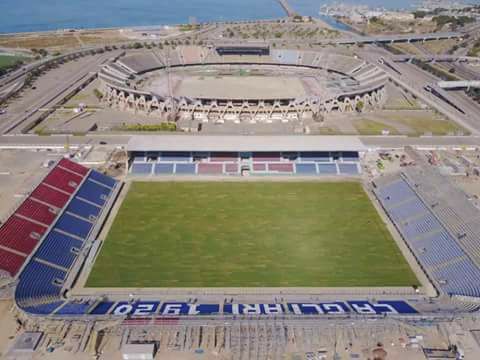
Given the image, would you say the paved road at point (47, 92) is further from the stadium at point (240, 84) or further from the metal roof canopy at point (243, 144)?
the metal roof canopy at point (243, 144)

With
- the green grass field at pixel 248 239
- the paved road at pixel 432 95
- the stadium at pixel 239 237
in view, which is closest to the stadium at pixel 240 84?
the paved road at pixel 432 95

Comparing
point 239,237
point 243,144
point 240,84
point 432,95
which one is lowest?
point 239,237

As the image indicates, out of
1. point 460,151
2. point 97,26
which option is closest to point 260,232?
point 460,151

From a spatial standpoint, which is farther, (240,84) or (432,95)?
(240,84)

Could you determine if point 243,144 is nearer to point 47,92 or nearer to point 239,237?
point 239,237

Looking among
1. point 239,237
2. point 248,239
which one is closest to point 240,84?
point 239,237

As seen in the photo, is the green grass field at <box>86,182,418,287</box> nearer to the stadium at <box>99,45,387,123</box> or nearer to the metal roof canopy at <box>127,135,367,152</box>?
the metal roof canopy at <box>127,135,367,152</box>
